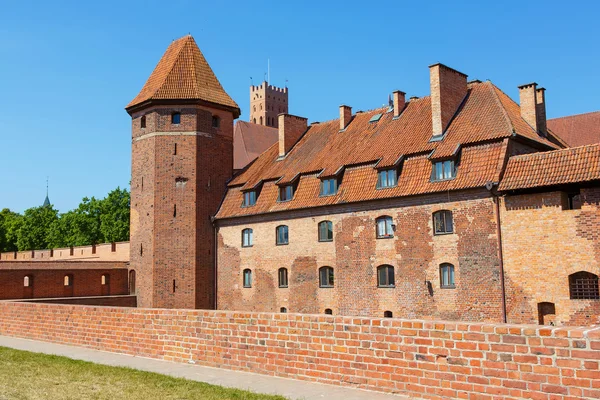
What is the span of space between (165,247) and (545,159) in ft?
60.4

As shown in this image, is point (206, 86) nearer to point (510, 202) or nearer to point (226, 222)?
point (226, 222)

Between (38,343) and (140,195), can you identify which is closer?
(38,343)

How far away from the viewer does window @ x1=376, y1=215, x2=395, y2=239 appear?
2345 centimetres

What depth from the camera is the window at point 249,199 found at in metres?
29.9

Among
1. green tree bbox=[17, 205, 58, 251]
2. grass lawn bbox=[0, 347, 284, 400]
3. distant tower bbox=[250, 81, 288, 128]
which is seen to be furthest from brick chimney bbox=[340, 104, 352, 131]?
distant tower bbox=[250, 81, 288, 128]

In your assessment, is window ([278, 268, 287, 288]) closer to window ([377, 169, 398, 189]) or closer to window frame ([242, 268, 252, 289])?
window frame ([242, 268, 252, 289])

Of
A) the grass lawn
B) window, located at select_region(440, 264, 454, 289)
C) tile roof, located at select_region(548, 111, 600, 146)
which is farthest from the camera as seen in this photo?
tile roof, located at select_region(548, 111, 600, 146)

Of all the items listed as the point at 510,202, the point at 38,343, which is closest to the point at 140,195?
the point at 38,343

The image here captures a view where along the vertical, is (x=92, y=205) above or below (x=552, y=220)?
above

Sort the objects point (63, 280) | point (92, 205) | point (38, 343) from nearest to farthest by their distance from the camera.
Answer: point (38, 343), point (63, 280), point (92, 205)

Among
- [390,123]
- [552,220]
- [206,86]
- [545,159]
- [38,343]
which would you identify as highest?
[206,86]

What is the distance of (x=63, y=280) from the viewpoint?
31.9 metres

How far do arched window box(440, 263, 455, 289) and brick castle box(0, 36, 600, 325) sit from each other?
5cm

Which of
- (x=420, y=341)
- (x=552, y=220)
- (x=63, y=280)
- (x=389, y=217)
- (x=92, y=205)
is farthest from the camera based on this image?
(x=92, y=205)
